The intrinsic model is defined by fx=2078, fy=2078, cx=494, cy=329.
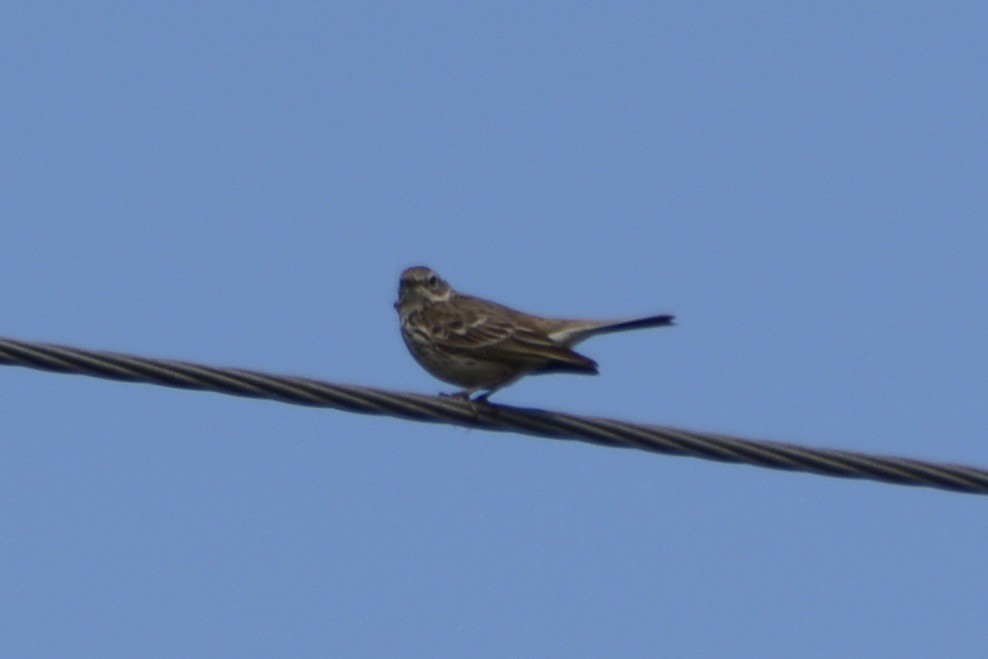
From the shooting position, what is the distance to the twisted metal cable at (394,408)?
9.73 m

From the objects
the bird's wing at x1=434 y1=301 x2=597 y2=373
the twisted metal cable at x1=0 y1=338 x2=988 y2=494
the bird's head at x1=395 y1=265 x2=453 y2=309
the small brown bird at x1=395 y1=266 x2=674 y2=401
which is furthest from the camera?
the bird's head at x1=395 y1=265 x2=453 y2=309

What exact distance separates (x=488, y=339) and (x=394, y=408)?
3.52 meters

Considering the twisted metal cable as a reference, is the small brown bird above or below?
above

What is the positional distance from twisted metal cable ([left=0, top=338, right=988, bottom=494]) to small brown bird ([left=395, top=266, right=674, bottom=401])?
2.55 m

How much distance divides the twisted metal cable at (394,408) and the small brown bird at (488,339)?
2.55 m

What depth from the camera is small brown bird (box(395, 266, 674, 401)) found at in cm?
1320

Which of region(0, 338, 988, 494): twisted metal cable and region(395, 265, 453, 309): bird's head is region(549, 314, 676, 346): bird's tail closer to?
region(395, 265, 453, 309): bird's head

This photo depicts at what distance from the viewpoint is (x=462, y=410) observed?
35.5ft

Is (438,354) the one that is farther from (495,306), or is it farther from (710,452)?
(710,452)

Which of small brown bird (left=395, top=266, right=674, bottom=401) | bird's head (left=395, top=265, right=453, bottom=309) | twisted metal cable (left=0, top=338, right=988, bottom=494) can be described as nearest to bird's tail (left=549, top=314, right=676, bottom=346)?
small brown bird (left=395, top=266, right=674, bottom=401)

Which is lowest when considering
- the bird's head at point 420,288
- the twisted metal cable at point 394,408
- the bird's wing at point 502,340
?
the twisted metal cable at point 394,408

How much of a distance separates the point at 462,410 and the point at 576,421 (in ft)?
2.09

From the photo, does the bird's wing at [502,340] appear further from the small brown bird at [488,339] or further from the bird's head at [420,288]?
the bird's head at [420,288]

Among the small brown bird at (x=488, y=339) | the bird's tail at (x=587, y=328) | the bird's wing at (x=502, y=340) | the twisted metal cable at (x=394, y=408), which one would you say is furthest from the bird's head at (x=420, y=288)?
the twisted metal cable at (x=394, y=408)
